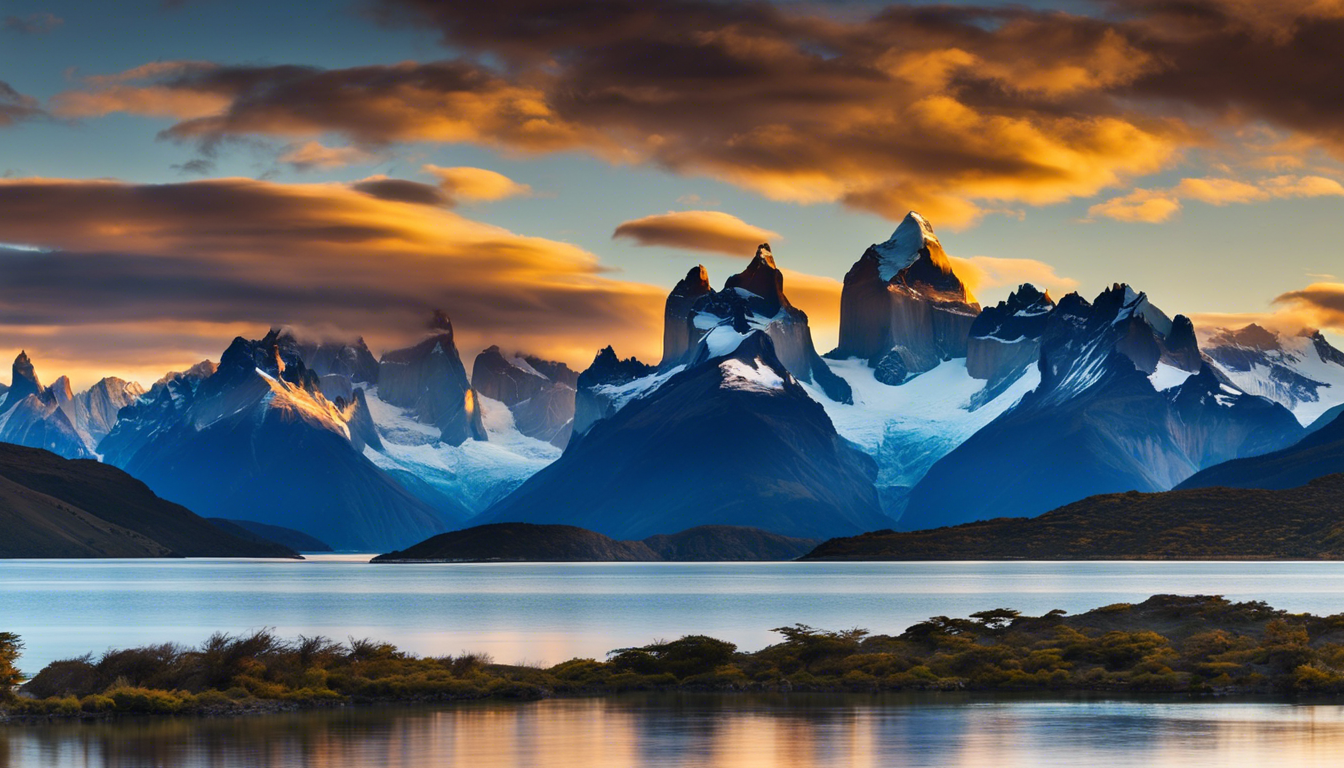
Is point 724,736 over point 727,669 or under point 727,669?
under

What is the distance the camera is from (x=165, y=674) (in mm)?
74188

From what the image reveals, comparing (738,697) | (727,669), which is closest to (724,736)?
(738,697)

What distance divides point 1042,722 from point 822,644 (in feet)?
72.2

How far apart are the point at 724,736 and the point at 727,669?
2086 cm

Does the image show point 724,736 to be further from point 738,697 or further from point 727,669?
point 727,669

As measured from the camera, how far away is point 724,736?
63.1 metres

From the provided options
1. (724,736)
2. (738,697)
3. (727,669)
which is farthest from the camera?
(727,669)

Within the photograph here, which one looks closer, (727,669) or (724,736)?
(724,736)

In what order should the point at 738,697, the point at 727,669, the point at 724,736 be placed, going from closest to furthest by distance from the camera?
the point at 724,736 → the point at 738,697 → the point at 727,669

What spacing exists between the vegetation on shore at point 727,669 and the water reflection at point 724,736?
3.38 m

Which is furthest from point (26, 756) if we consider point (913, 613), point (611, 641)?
point (913, 613)

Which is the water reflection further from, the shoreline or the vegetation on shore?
the vegetation on shore

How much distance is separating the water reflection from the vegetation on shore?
3.38 metres

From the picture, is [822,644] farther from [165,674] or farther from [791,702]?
[165,674]
